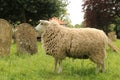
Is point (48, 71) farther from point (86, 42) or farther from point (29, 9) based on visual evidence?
point (29, 9)

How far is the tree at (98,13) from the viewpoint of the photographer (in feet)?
132

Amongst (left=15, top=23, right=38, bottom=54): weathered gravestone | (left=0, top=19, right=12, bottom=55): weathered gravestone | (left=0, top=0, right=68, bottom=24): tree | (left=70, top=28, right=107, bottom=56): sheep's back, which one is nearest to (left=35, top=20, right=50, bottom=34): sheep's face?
(left=70, top=28, right=107, bottom=56): sheep's back

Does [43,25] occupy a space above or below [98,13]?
below

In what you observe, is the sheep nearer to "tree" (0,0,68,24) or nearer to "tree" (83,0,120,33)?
"tree" (0,0,68,24)

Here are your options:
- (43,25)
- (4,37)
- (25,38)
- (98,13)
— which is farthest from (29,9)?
(43,25)

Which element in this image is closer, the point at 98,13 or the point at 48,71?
the point at 48,71

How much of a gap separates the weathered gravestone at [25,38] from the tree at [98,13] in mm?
22478

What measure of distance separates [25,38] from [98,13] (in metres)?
23.3

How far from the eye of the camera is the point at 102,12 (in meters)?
40.3

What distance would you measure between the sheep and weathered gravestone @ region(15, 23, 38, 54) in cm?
492

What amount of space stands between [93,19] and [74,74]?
93.7ft

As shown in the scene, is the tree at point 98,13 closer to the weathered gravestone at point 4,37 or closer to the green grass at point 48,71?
the weathered gravestone at point 4,37

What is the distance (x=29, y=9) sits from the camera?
3434cm

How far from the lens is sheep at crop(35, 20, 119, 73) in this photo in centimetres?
1237
